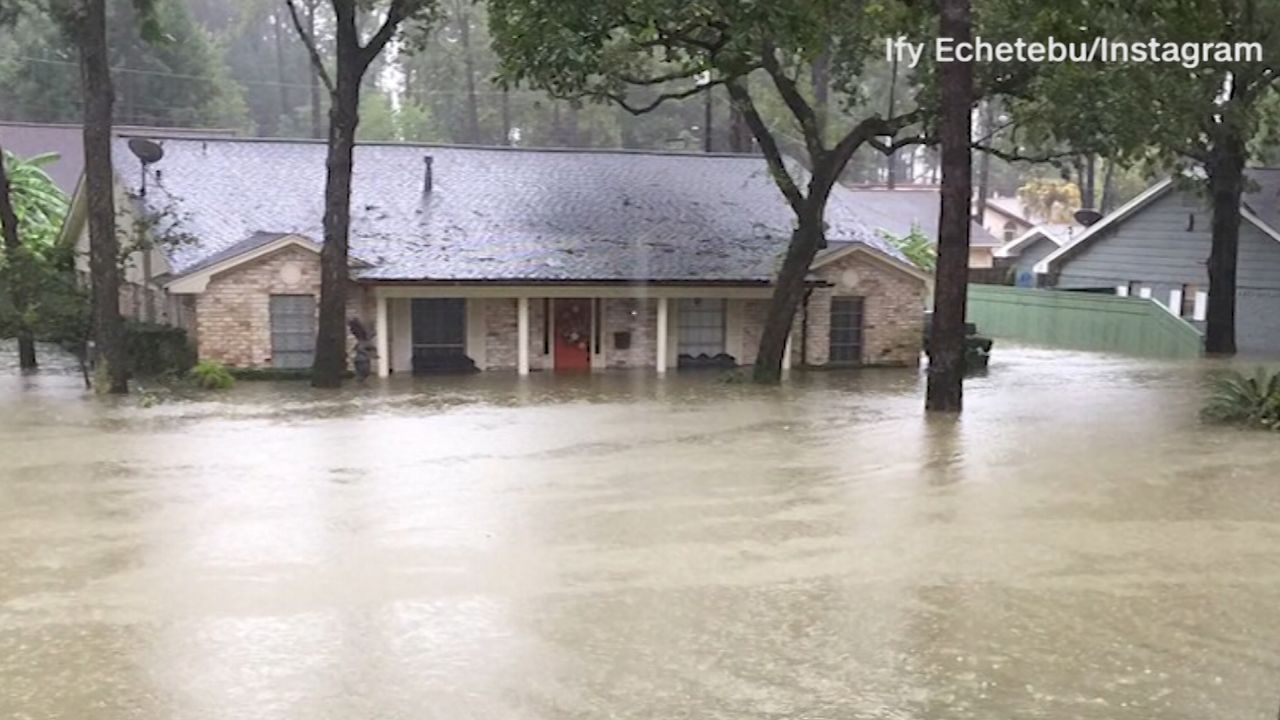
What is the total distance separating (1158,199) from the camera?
1320 inches

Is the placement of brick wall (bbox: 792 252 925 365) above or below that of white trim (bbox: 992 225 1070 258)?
below

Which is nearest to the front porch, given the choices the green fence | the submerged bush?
the submerged bush

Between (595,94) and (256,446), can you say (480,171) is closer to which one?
(595,94)

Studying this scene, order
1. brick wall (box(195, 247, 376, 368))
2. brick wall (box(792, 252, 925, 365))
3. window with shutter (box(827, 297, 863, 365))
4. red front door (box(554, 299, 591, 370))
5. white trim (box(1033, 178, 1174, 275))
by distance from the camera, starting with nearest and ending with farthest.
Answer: brick wall (box(195, 247, 376, 368)) < red front door (box(554, 299, 591, 370)) < brick wall (box(792, 252, 925, 365)) < window with shutter (box(827, 297, 863, 365)) < white trim (box(1033, 178, 1174, 275))

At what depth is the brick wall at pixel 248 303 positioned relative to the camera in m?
23.8

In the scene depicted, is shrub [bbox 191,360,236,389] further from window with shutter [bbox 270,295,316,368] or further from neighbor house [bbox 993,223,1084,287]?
neighbor house [bbox 993,223,1084,287]

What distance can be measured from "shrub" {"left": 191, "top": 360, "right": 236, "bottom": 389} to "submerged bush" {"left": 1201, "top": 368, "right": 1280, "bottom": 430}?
16.3m

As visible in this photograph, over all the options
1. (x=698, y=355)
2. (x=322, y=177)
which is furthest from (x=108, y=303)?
(x=698, y=355)

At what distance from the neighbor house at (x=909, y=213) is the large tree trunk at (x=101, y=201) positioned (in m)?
29.5

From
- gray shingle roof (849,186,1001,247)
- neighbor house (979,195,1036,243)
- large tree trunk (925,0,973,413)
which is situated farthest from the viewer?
neighbor house (979,195,1036,243)

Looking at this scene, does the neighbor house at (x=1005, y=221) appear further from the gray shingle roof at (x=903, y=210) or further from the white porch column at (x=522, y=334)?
the white porch column at (x=522, y=334)

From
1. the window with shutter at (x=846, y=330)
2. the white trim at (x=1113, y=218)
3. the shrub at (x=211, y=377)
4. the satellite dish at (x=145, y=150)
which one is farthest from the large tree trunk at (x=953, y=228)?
the satellite dish at (x=145, y=150)

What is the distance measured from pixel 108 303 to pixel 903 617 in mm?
17172

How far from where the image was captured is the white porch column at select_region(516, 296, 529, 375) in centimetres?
2542
